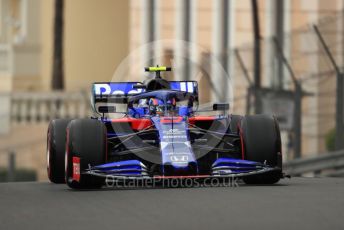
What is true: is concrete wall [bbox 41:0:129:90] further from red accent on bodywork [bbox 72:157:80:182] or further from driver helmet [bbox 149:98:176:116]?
red accent on bodywork [bbox 72:157:80:182]

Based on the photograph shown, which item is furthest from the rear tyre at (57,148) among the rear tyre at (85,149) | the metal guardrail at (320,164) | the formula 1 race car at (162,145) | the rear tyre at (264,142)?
the metal guardrail at (320,164)

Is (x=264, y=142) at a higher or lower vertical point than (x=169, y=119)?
lower

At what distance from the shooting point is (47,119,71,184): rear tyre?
19312 mm

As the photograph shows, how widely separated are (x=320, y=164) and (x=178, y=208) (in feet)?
40.7

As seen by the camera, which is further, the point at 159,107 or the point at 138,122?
the point at 159,107

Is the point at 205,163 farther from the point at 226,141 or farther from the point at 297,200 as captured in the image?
the point at 297,200

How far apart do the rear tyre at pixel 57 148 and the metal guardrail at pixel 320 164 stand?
7.71 m

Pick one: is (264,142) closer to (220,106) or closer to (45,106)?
(220,106)

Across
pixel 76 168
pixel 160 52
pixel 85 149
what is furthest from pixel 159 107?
pixel 160 52

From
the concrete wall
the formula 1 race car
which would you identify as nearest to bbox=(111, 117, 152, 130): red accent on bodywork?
the formula 1 race car

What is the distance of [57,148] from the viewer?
19312mm

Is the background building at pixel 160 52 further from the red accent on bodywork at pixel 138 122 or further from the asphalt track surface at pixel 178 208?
the asphalt track surface at pixel 178 208

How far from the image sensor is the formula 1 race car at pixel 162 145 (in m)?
17.8

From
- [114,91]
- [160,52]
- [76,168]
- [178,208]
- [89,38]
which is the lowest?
[178,208]
